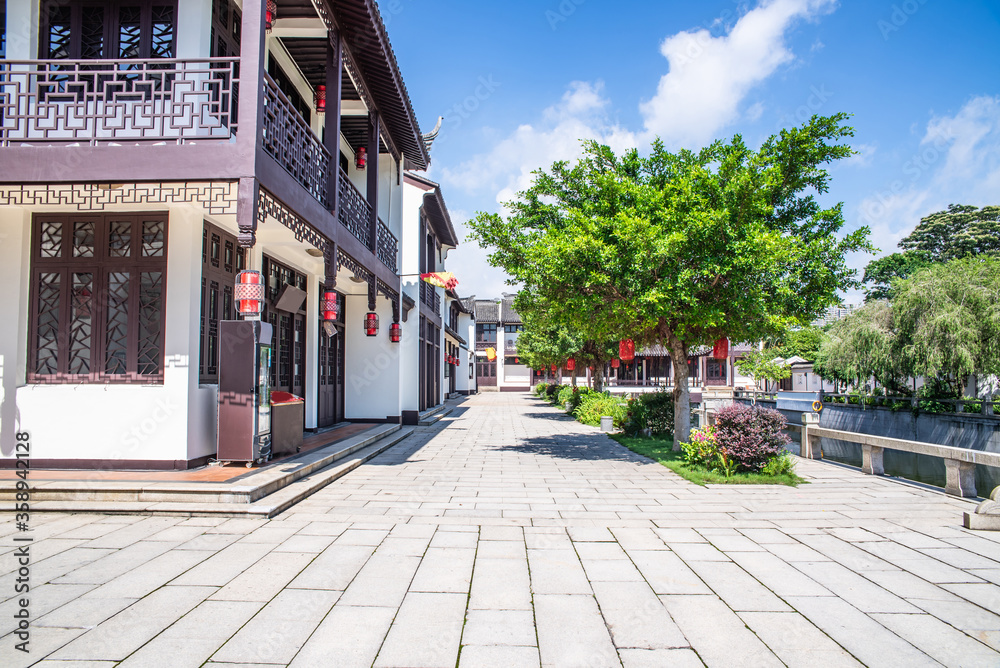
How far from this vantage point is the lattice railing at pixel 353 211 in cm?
891

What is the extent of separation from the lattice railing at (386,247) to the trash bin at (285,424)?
12.6 feet

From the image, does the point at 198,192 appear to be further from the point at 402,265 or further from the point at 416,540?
the point at 402,265

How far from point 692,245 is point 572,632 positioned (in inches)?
257

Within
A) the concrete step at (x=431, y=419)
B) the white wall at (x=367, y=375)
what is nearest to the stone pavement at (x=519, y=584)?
the white wall at (x=367, y=375)

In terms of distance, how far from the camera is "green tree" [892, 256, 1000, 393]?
14805 millimetres

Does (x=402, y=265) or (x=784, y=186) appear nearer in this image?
(x=784, y=186)

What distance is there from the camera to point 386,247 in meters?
12.1

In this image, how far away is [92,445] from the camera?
6.42 meters

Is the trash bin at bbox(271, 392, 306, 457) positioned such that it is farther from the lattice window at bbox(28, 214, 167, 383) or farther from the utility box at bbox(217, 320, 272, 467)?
the lattice window at bbox(28, 214, 167, 383)

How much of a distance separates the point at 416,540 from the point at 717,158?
805 centimetres

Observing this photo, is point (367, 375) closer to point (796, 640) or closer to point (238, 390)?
point (238, 390)

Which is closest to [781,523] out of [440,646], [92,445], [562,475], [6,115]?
[562,475]

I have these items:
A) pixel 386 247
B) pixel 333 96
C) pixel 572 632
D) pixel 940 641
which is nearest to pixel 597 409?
pixel 386 247

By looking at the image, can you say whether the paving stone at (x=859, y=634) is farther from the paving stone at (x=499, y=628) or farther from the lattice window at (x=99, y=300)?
the lattice window at (x=99, y=300)
